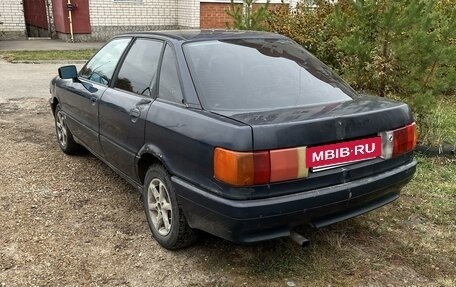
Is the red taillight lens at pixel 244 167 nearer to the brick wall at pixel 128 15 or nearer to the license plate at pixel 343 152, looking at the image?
the license plate at pixel 343 152

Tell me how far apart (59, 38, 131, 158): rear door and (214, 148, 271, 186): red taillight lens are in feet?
6.19

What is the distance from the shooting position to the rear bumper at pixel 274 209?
2.55 m

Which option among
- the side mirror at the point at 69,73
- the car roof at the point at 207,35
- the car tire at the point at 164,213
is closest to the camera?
the car tire at the point at 164,213

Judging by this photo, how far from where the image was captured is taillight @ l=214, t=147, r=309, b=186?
248cm

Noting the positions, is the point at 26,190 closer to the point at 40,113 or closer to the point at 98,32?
the point at 40,113

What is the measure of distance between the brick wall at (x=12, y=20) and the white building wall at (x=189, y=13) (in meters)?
5.87

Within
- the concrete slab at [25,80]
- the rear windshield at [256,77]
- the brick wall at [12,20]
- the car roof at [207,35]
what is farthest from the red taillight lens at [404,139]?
the brick wall at [12,20]

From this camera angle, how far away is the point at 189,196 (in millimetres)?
2811

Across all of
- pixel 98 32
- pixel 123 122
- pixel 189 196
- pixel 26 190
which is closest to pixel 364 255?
pixel 189 196

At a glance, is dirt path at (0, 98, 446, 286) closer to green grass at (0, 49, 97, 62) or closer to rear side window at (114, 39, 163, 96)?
rear side window at (114, 39, 163, 96)

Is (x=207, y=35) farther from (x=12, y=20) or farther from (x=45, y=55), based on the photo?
(x=12, y=20)

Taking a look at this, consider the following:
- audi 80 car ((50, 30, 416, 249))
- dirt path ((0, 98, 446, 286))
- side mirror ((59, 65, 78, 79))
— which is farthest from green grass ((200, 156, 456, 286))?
side mirror ((59, 65, 78, 79))

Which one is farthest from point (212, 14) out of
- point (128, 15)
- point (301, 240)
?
point (301, 240)

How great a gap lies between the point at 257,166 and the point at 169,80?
1.08m
